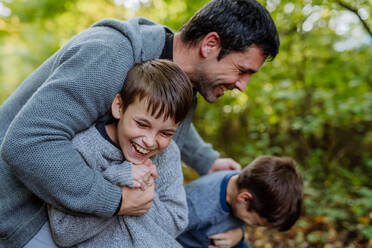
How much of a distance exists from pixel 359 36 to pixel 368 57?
389 millimetres

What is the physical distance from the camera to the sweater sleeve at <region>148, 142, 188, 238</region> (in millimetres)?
1495

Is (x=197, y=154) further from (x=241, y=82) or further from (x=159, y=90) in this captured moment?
(x=159, y=90)

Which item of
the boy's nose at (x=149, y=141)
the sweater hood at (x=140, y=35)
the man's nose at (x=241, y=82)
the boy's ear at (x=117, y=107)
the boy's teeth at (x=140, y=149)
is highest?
the sweater hood at (x=140, y=35)

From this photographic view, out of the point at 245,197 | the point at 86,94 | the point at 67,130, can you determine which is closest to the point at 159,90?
the point at 86,94

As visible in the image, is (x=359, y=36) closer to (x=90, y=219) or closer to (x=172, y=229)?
(x=172, y=229)

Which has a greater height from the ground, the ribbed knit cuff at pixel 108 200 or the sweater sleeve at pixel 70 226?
the ribbed knit cuff at pixel 108 200

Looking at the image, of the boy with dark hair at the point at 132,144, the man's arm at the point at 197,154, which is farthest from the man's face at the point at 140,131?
the man's arm at the point at 197,154

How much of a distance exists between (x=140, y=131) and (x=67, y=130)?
30cm

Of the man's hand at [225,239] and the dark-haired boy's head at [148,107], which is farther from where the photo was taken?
the man's hand at [225,239]

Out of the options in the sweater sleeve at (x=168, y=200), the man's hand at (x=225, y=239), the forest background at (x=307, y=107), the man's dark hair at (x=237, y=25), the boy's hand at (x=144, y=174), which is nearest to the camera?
the boy's hand at (x=144, y=174)

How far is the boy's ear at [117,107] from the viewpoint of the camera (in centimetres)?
136

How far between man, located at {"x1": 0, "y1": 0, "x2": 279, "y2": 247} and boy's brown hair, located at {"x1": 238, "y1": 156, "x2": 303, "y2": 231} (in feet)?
2.17

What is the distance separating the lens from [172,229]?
60.1 inches

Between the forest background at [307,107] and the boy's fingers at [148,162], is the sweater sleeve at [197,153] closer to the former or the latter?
the boy's fingers at [148,162]
